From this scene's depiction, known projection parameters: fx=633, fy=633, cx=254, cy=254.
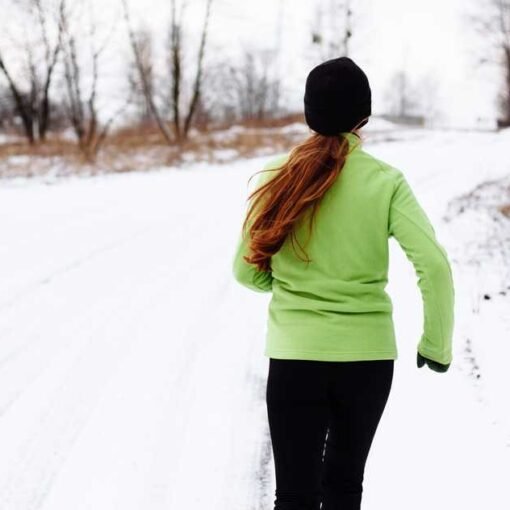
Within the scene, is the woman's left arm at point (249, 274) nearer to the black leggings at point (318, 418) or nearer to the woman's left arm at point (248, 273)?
the woman's left arm at point (248, 273)

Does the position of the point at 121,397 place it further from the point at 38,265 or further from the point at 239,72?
the point at 239,72

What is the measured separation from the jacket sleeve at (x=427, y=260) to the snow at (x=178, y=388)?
145cm

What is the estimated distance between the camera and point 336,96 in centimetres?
173

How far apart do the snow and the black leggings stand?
112 centimetres

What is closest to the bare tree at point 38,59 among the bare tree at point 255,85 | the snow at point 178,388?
the snow at point 178,388

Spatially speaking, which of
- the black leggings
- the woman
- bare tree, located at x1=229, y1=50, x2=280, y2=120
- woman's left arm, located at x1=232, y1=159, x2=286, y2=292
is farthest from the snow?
bare tree, located at x1=229, y1=50, x2=280, y2=120

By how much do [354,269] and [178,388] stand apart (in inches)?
105

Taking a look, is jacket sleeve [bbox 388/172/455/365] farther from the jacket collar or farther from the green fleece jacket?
the jacket collar

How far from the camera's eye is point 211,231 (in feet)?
29.6

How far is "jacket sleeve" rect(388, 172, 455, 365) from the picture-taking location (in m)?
1.73

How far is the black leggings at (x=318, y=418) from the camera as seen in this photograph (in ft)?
5.96

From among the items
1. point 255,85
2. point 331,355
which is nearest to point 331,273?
point 331,355

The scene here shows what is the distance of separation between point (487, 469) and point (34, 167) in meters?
14.8

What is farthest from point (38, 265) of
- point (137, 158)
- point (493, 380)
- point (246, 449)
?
point (137, 158)
